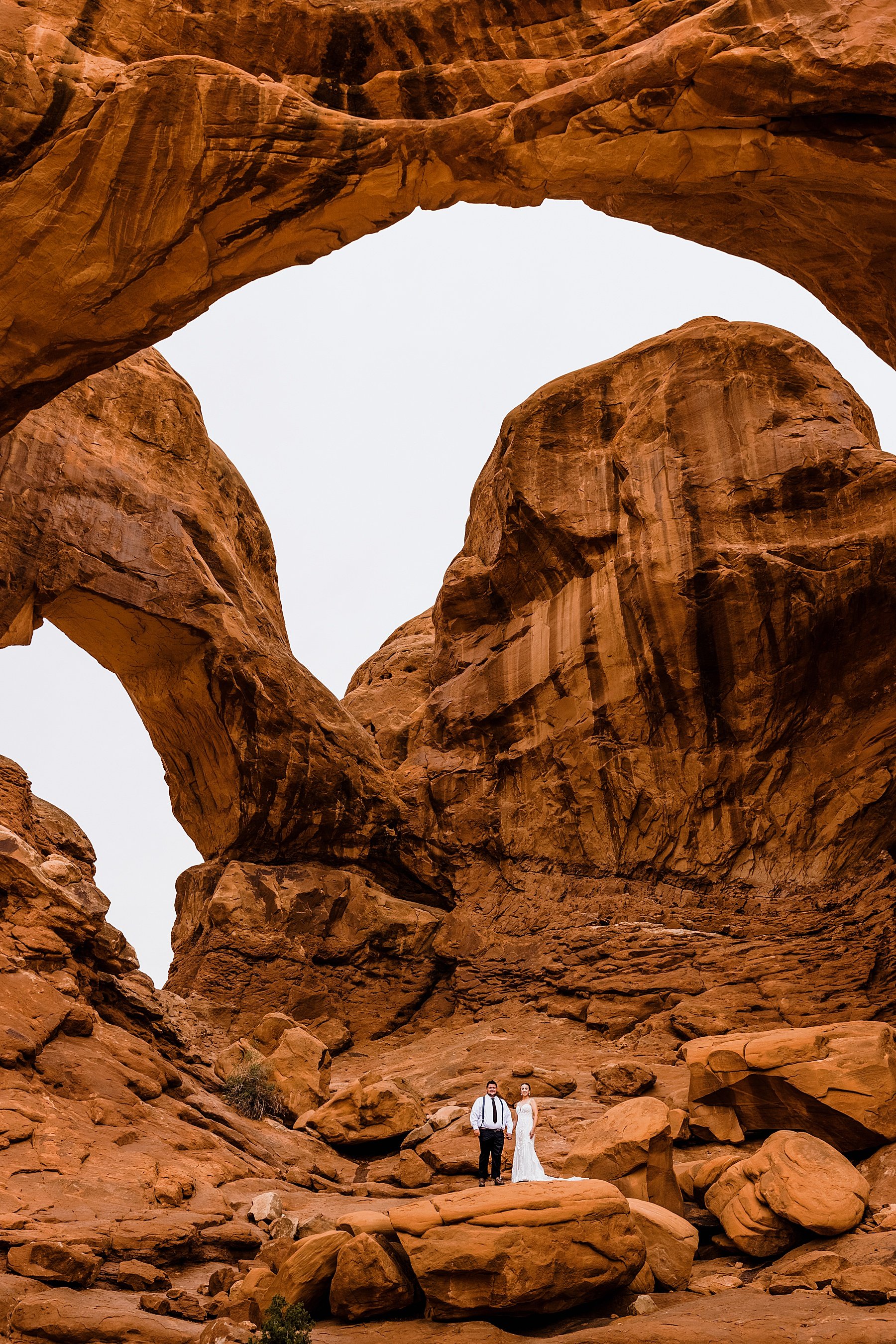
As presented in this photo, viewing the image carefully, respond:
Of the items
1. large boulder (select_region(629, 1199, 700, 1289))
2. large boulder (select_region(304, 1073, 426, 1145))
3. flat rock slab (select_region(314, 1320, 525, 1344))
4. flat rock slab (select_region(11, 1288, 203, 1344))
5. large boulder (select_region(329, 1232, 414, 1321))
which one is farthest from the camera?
large boulder (select_region(304, 1073, 426, 1145))

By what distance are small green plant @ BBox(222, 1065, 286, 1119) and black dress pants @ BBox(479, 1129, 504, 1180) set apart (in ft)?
16.4

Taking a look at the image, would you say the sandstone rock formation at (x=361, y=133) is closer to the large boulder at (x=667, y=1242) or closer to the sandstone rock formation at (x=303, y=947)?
the sandstone rock formation at (x=303, y=947)

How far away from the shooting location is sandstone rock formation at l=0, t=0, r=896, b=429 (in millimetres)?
13922

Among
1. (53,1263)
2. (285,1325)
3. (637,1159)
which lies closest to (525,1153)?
(637,1159)

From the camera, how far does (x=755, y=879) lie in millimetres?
22875

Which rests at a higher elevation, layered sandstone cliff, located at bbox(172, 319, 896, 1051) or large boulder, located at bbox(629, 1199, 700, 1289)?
layered sandstone cliff, located at bbox(172, 319, 896, 1051)

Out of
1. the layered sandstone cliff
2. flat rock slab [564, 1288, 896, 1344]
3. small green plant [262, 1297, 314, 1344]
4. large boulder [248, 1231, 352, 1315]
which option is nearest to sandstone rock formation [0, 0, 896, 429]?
the layered sandstone cliff

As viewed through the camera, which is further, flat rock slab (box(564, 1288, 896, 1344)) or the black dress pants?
the black dress pants

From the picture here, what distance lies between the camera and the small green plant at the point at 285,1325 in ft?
27.6

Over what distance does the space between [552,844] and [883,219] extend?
1414cm

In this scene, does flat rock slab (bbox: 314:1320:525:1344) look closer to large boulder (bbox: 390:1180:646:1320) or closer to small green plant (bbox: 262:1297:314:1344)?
large boulder (bbox: 390:1180:646:1320)

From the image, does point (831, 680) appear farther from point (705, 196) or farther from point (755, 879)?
point (705, 196)

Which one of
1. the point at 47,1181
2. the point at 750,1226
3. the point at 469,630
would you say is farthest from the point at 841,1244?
the point at 469,630

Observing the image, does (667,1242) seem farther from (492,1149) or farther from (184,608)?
(184,608)
